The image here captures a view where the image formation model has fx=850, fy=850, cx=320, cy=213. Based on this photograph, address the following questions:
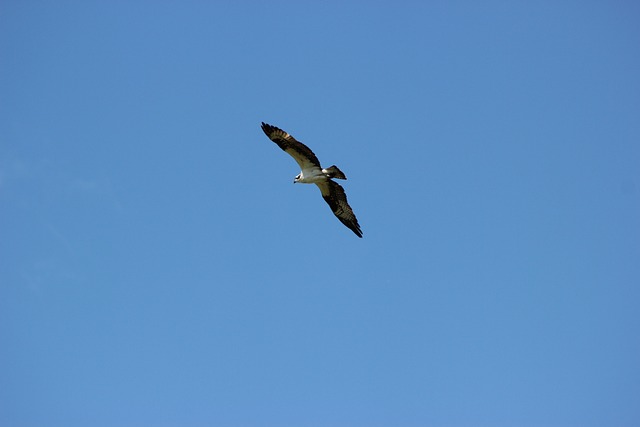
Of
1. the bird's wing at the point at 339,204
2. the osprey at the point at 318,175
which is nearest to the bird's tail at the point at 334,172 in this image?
the osprey at the point at 318,175

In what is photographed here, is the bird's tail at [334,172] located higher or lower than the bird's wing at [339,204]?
lower

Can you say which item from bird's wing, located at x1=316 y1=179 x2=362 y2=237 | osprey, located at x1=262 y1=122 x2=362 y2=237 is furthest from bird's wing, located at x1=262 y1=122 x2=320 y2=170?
bird's wing, located at x1=316 y1=179 x2=362 y2=237

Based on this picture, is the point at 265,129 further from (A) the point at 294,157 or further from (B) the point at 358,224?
(B) the point at 358,224

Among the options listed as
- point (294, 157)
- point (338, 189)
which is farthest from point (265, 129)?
point (338, 189)

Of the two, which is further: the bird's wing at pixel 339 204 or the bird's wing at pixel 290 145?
the bird's wing at pixel 339 204

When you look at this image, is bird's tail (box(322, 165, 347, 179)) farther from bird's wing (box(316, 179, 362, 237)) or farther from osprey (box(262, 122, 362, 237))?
bird's wing (box(316, 179, 362, 237))

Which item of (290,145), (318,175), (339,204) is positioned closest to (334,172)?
(318,175)

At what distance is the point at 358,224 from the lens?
90.6 feet

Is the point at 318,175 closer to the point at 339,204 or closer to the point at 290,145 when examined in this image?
the point at 290,145

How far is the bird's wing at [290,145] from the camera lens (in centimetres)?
2477

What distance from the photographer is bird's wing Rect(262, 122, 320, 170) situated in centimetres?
2477

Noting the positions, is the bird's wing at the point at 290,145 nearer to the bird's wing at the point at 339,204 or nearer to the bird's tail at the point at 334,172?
the bird's tail at the point at 334,172

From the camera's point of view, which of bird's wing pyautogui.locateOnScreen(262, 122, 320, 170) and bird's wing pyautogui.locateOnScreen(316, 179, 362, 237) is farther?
bird's wing pyautogui.locateOnScreen(316, 179, 362, 237)

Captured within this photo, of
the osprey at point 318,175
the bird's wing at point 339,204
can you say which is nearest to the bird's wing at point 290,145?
the osprey at point 318,175
